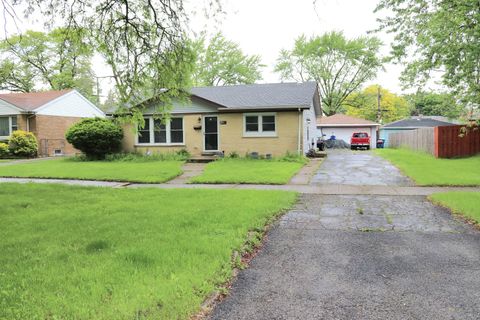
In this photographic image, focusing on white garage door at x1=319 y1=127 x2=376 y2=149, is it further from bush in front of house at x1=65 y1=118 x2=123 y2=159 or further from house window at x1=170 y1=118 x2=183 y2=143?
bush in front of house at x1=65 y1=118 x2=123 y2=159

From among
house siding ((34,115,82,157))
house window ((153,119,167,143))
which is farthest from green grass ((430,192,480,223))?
house siding ((34,115,82,157))

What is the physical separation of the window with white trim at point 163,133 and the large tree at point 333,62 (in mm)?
30283

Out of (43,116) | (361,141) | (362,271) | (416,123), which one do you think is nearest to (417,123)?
(416,123)

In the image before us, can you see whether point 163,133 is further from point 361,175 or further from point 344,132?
point 344,132

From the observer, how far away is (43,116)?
1025 inches

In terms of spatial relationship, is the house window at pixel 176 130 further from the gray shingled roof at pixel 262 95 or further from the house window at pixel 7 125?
the house window at pixel 7 125

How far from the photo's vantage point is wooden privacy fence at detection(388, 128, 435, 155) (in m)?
20.8

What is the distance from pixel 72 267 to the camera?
13.7ft

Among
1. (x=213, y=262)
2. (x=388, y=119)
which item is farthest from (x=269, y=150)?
(x=388, y=119)

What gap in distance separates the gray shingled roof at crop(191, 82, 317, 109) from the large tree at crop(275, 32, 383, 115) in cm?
2609

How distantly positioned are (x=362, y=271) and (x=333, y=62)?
48441 mm

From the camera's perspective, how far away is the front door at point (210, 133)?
19734mm

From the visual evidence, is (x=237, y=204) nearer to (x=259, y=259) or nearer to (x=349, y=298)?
(x=259, y=259)

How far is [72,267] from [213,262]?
A: 157 centimetres
